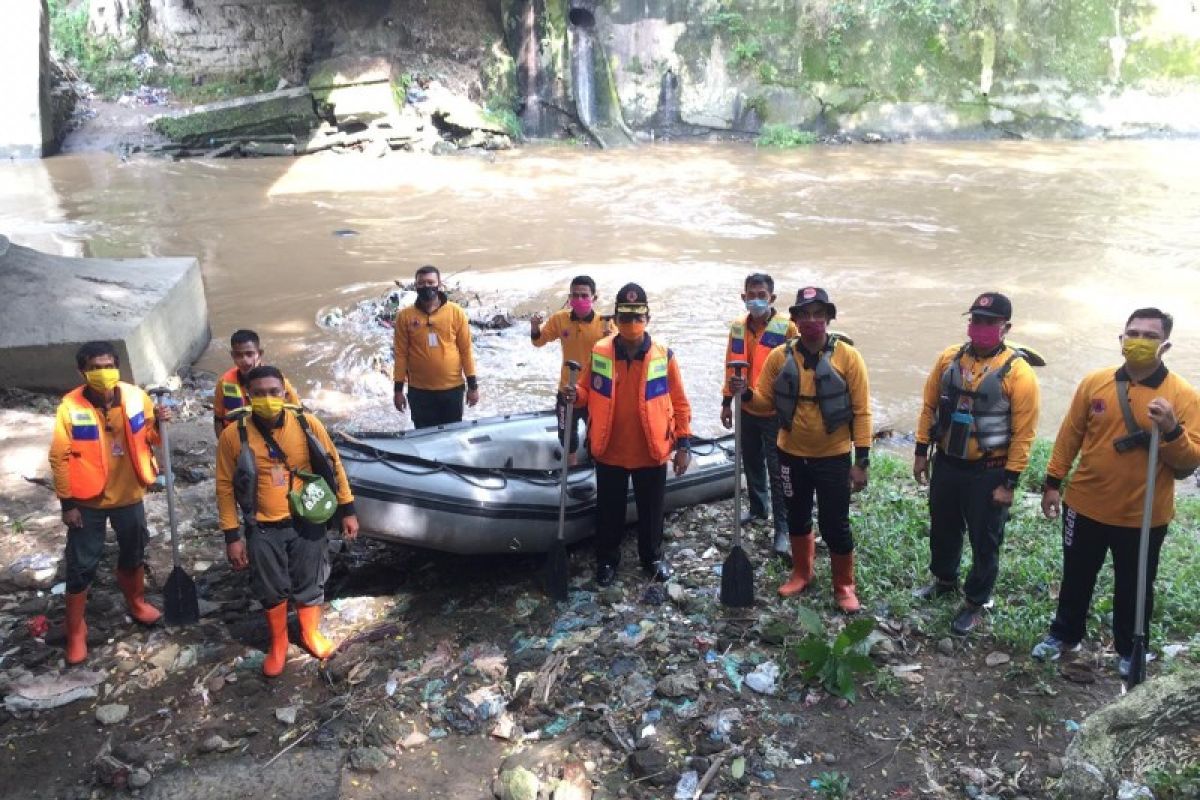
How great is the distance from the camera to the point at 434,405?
21.0 ft

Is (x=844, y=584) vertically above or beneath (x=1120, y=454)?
beneath

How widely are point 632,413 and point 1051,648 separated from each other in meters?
2.20

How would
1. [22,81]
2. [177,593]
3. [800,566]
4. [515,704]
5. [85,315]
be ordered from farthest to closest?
[22,81] → [85,315] → [800,566] → [177,593] → [515,704]

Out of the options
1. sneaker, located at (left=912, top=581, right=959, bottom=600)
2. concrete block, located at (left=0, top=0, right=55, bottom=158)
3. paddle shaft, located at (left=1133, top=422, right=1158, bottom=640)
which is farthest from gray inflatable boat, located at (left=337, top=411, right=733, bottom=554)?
concrete block, located at (left=0, top=0, right=55, bottom=158)

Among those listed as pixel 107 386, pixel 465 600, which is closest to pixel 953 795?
pixel 465 600

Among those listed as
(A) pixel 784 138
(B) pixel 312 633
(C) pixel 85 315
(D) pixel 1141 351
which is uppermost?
(A) pixel 784 138

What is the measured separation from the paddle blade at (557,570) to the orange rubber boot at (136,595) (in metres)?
2.01

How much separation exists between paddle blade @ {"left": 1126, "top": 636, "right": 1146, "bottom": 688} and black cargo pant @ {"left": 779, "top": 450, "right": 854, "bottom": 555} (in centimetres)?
129

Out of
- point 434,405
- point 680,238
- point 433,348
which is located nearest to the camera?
point 433,348

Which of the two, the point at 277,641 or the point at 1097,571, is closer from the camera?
the point at 1097,571

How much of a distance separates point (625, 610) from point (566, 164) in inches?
698

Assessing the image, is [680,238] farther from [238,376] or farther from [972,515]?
[972,515]

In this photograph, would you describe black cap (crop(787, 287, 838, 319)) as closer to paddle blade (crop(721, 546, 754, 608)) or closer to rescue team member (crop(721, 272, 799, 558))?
rescue team member (crop(721, 272, 799, 558))

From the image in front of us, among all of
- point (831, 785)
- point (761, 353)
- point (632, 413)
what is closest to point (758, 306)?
point (761, 353)
